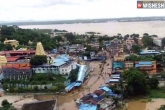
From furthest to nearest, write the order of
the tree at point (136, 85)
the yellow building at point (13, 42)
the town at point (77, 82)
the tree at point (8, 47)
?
the yellow building at point (13, 42)
the tree at point (8, 47)
the tree at point (136, 85)
the town at point (77, 82)

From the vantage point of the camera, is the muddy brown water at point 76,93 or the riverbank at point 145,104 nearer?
the riverbank at point 145,104

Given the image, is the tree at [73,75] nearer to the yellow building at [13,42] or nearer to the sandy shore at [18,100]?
the sandy shore at [18,100]

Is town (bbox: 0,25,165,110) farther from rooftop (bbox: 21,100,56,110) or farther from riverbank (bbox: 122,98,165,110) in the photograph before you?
riverbank (bbox: 122,98,165,110)

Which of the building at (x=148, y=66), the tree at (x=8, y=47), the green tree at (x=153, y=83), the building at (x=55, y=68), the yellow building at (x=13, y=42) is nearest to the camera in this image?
the green tree at (x=153, y=83)

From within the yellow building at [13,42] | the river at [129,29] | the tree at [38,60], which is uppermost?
the yellow building at [13,42]

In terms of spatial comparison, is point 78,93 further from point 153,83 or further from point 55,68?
point 153,83

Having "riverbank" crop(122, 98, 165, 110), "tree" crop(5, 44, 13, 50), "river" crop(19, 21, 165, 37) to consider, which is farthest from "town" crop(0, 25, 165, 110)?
"river" crop(19, 21, 165, 37)

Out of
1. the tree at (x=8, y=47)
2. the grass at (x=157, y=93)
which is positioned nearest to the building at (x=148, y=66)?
the grass at (x=157, y=93)

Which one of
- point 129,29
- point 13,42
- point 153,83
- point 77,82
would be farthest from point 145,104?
point 129,29

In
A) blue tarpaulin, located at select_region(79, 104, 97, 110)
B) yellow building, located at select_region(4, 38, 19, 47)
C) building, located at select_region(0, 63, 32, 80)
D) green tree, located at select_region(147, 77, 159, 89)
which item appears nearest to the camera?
blue tarpaulin, located at select_region(79, 104, 97, 110)

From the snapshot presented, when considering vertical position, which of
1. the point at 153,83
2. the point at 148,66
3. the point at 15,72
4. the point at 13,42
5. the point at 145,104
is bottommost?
the point at 145,104

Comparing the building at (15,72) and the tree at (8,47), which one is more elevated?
the tree at (8,47)

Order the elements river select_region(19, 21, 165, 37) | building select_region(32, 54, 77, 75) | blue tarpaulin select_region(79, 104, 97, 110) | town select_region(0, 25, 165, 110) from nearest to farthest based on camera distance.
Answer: blue tarpaulin select_region(79, 104, 97, 110) → town select_region(0, 25, 165, 110) → building select_region(32, 54, 77, 75) → river select_region(19, 21, 165, 37)
